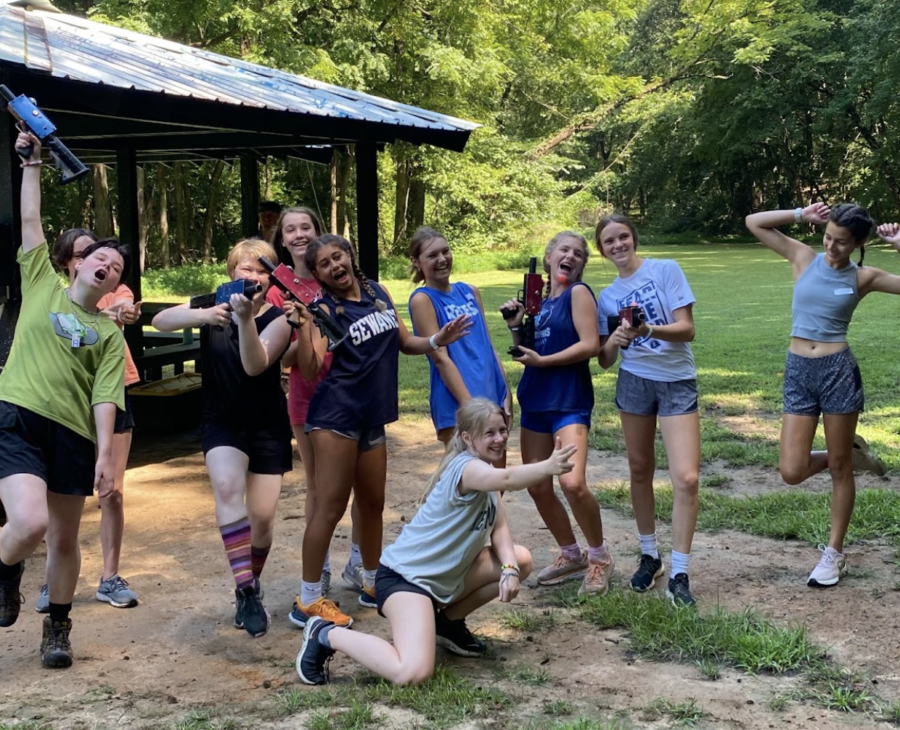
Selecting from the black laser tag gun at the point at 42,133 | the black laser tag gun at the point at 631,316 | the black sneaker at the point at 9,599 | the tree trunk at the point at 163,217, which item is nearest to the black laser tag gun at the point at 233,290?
the black laser tag gun at the point at 42,133

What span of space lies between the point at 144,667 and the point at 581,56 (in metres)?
28.8

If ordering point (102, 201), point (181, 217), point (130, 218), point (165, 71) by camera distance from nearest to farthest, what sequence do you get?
point (165, 71) → point (130, 218) → point (102, 201) → point (181, 217)

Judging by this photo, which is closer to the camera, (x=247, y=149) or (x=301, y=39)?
(x=247, y=149)

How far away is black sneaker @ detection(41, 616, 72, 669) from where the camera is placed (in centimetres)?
350

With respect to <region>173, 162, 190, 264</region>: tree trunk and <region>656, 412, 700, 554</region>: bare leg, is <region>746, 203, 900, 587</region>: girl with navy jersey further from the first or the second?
<region>173, 162, 190, 264</region>: tree trunk

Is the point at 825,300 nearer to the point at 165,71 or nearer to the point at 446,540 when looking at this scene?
the point at 446,540

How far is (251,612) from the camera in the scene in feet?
12.6

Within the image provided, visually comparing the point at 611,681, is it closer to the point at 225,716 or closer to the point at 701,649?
the point at 701,649

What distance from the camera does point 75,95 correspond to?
5391 mm

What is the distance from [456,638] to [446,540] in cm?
45

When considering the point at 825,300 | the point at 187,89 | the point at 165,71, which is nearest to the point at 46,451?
the point at 187,89

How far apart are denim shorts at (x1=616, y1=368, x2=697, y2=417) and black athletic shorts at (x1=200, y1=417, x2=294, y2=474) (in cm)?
149

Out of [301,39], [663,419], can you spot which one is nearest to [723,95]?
[301,39]

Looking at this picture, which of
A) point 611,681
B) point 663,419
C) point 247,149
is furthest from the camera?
point 247,149
